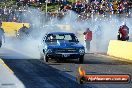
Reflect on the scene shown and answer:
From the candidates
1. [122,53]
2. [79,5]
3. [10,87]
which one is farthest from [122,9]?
[10,87]

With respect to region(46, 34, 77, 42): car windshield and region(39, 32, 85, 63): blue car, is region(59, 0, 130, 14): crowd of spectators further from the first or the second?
region(39, 32, 85, 63): blue car

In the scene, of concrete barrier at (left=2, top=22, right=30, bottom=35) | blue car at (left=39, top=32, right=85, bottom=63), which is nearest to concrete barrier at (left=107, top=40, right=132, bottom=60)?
blue car at (left=39, top=32, right=85, bottom=63)

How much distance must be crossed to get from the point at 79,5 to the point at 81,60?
37.6 m

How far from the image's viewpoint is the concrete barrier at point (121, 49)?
23.0 meters

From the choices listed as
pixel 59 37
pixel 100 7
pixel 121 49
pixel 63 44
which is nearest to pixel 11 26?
pixel 100 7

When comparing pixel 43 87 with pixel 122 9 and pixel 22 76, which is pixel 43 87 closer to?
pixel 22 76

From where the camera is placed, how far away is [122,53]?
950 inches

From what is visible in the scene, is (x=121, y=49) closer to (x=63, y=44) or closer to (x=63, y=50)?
(x=63, y=44)

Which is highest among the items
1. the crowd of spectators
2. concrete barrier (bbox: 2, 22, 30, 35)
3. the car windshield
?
the car windshield

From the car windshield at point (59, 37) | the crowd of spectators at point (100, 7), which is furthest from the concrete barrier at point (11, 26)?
the car windshield at point (59, 37)

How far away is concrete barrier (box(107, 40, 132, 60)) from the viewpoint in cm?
2298

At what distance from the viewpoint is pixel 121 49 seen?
2438 centimetres

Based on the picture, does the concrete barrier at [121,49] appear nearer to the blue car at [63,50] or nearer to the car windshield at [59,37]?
the car windshield at [59,37]

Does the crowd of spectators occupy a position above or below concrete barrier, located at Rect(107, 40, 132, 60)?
below
